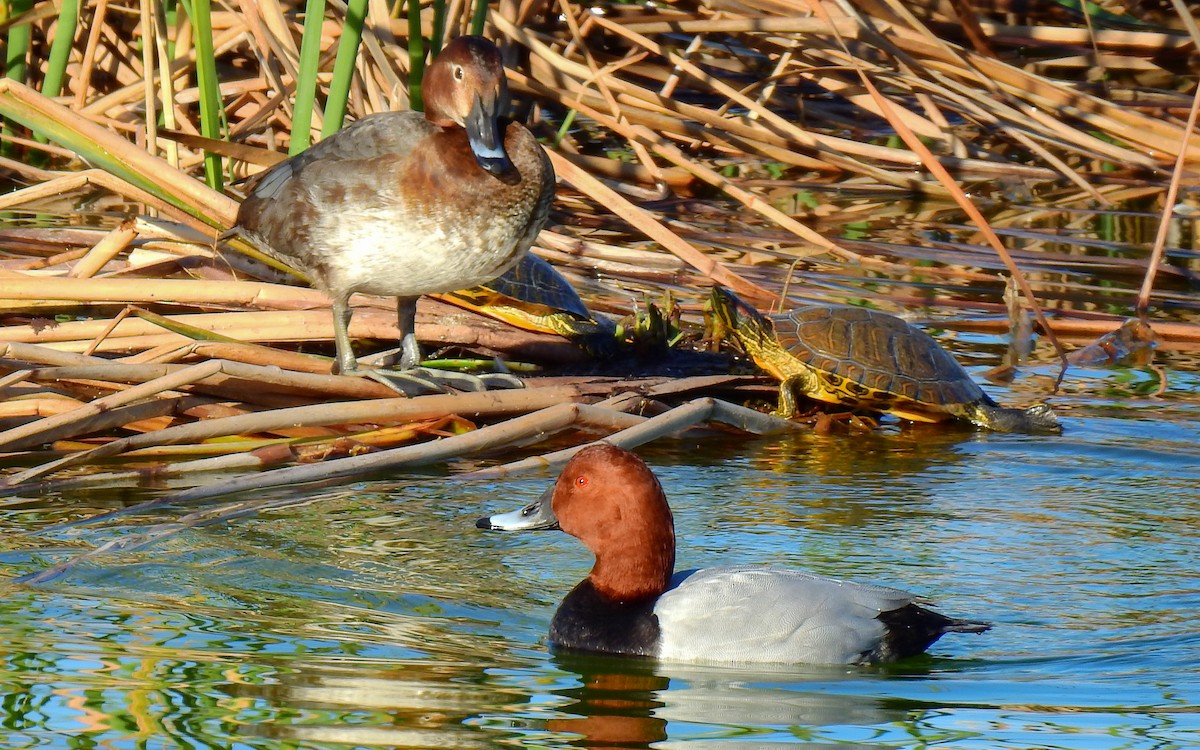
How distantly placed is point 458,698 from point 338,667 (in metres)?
0.30

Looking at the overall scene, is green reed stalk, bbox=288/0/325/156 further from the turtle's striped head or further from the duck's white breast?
the duck's white breast

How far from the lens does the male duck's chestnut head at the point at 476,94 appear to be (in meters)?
5.26

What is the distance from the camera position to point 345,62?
6016 mm

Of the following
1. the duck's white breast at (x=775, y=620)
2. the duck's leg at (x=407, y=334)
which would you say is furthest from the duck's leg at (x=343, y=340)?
the duck's white breast at (x=775, y=620)

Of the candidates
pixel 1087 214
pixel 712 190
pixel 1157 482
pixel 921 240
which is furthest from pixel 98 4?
pixel 1087 214

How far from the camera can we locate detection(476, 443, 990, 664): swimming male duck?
361 cm

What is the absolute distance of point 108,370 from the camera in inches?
201

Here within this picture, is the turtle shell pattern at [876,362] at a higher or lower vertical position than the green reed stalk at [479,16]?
lower

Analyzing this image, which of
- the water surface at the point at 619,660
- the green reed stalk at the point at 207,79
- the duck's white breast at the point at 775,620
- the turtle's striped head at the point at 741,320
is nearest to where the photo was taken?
the water surface at the point at 619,660

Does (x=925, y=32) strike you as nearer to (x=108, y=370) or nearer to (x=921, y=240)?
(x=921, y=240)

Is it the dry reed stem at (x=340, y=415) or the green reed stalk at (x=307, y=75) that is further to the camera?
the green reed stalk at (x=307, y=75)

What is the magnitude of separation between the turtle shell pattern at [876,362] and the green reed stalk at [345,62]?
1901mm

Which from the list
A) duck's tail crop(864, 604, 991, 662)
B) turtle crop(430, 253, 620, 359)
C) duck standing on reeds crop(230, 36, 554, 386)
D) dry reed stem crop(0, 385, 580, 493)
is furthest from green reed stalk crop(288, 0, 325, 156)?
duck's tail crop(864, 604, 991, 662)

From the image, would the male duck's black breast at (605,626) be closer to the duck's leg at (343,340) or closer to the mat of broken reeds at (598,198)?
the mat of broken reeds at (598,198)
